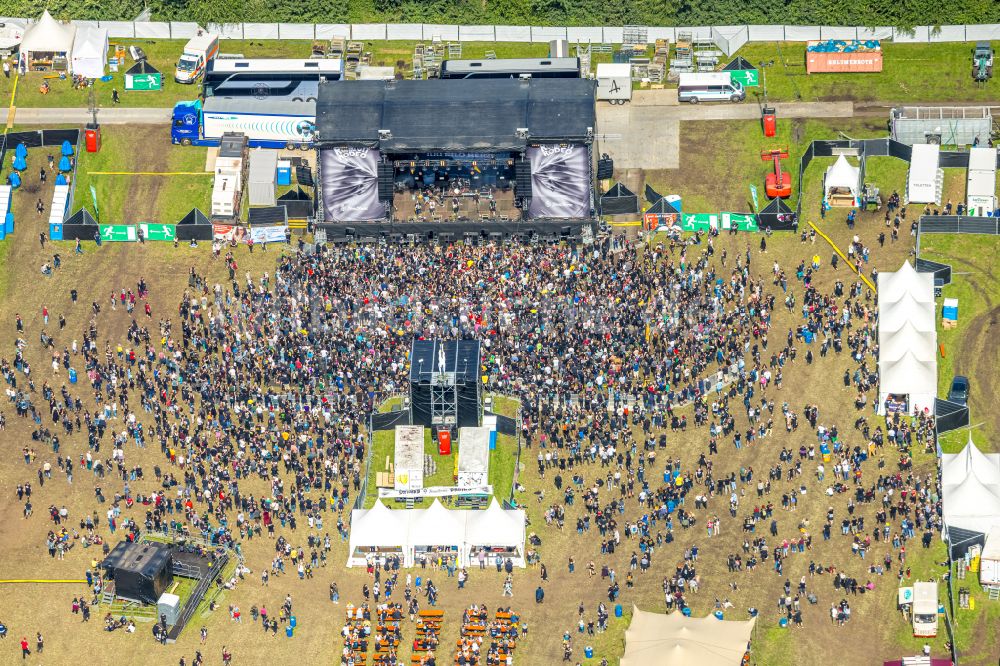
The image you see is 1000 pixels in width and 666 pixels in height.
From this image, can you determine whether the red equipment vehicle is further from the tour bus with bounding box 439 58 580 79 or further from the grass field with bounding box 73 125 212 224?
the grass field with bounding box 73 125 212 224

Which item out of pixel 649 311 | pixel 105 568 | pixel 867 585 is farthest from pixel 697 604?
pixel 105 568

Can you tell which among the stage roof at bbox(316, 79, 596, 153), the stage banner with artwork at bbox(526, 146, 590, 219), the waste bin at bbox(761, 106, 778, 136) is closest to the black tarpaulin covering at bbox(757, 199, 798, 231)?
the waste bin at bbox(761, 106, 778, 136)

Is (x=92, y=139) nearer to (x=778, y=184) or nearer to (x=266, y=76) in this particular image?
(x=266, y=76)

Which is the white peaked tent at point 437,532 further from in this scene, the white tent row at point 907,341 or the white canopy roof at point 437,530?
the white tent row at point 907,341

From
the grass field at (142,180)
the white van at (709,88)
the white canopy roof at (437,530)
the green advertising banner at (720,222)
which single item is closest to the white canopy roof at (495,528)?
the white canopy roof at (437,530)

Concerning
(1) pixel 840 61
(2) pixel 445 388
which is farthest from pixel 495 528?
(1) pixel 840 61

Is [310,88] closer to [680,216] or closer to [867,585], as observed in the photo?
[680,216]
